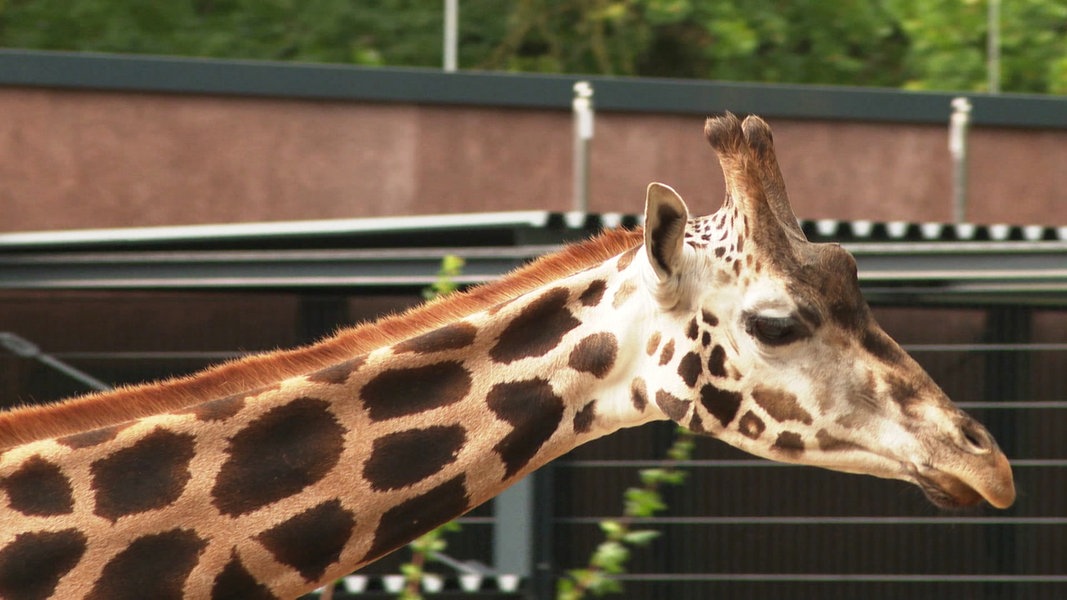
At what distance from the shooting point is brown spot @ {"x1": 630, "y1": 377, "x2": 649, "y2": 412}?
2852 mm

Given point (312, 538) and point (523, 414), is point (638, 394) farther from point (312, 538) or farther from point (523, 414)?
point (312, 538)

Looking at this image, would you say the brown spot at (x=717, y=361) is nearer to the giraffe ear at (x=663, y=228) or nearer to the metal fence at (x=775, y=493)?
the giraffe ear at (x=663, y=228)

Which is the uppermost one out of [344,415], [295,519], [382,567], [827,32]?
[827,32]

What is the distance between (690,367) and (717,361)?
0.19 feet

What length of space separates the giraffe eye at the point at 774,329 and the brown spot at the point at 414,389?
23.4 inches

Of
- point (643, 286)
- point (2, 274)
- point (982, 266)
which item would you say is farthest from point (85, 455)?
point (982, 266)

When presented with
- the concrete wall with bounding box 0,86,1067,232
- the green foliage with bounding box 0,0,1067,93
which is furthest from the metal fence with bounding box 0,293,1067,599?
the green foliage with bounding box 0,0,1067,93

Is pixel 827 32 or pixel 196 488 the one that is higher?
pixel 827 32

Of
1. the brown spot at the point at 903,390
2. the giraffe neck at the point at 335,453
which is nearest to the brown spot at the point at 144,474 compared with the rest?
the giraffe neck at the point at 335,453

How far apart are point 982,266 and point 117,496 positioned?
3.69 metres

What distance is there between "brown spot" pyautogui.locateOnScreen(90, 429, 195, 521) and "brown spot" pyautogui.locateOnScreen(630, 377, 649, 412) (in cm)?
89

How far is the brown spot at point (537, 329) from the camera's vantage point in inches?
113

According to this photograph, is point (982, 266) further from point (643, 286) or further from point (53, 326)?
point (53, 326)

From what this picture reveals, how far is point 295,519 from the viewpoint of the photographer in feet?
8.87
